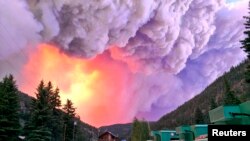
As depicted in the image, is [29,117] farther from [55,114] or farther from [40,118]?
[55,114]

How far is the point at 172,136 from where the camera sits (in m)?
69.1

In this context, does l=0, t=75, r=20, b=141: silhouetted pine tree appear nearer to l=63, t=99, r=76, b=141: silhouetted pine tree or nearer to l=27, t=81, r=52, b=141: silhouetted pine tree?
l=27, t=81, r=52, b=141: silhouetted pine tree

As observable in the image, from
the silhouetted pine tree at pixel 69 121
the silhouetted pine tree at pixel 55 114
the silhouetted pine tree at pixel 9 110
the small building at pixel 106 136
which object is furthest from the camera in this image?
the small building at pixel 106 136

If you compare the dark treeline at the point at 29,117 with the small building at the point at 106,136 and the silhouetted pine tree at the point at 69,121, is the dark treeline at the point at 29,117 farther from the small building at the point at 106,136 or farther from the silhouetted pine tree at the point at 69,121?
the small building at the point at 106,136

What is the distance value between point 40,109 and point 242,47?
3336 cm

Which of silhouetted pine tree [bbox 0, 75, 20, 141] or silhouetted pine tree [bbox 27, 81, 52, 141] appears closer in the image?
silhouetted pine tree [bbox 0, 75, 20, 141]

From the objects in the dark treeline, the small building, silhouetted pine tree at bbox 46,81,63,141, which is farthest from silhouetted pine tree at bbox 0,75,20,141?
the small building

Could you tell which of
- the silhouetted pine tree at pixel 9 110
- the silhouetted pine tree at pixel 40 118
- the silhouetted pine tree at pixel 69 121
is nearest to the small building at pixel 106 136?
the silhouetted pine tree at pixel 69 121

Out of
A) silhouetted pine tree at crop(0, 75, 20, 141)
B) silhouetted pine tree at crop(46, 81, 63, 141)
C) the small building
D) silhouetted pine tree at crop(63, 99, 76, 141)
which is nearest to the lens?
silhouetted pine tree at crop(0, 75, 20, 141)

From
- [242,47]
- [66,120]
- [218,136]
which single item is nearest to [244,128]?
[218,136]

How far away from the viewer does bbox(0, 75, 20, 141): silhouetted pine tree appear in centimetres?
4975

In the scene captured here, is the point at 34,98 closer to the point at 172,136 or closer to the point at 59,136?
the point at 59,136

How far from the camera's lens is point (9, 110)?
169 feet

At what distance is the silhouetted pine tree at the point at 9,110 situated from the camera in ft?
163
